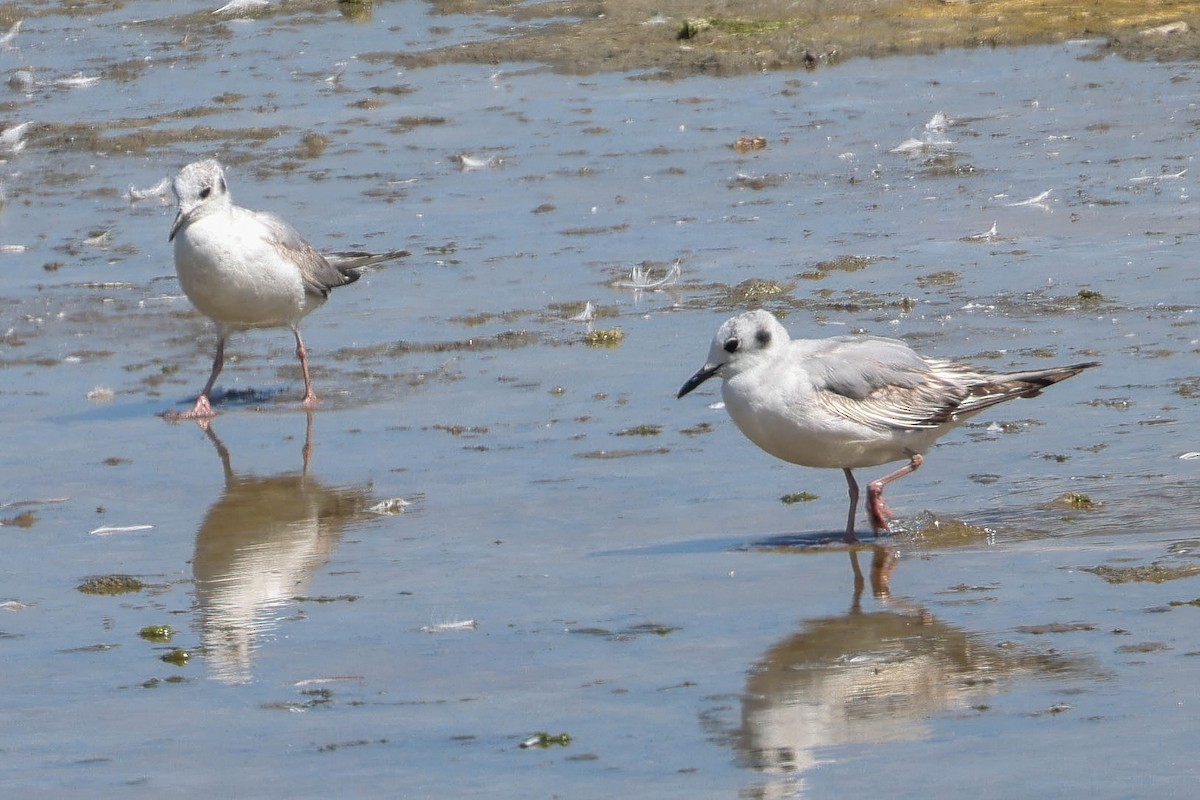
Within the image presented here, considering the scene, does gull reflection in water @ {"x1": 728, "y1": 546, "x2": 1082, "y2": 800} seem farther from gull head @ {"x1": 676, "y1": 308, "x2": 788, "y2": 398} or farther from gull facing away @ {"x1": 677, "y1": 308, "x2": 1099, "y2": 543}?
gull head @ {"x1": 676, "y1": 308, "x2": 788, "y2": 398}

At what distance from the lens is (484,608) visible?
7016mm

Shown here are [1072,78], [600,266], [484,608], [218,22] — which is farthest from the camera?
[218,22]

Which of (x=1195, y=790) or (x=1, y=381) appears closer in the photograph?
(x=1195, y=790)

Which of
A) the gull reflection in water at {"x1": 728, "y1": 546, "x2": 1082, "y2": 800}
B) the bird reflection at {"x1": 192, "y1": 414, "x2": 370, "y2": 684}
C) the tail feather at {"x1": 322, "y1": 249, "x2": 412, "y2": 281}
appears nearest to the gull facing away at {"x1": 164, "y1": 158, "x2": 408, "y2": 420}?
the tail feather at {"x1": 322, "y1": 249, "x2": 412, "y2": 281}

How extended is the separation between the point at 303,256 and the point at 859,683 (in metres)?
6.19

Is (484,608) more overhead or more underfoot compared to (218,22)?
more underfoot

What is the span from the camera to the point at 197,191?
35.9ft

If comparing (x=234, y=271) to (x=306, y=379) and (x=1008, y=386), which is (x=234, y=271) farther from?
(x=1008, y=386)

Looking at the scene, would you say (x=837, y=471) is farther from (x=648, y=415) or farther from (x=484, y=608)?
(x=484, y=608)

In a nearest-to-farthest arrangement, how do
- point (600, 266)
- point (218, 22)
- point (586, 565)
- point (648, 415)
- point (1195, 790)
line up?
point (1195, 790) → point (586, 565) → point (648, 415) → point (600, 266) → point (218, 22)

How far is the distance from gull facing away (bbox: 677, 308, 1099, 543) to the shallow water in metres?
0.31

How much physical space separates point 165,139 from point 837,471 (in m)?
11.5

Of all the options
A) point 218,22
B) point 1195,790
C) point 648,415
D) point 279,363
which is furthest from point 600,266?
point 218,22

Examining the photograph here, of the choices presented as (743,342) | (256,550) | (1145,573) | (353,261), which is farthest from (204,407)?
(1145,573)
